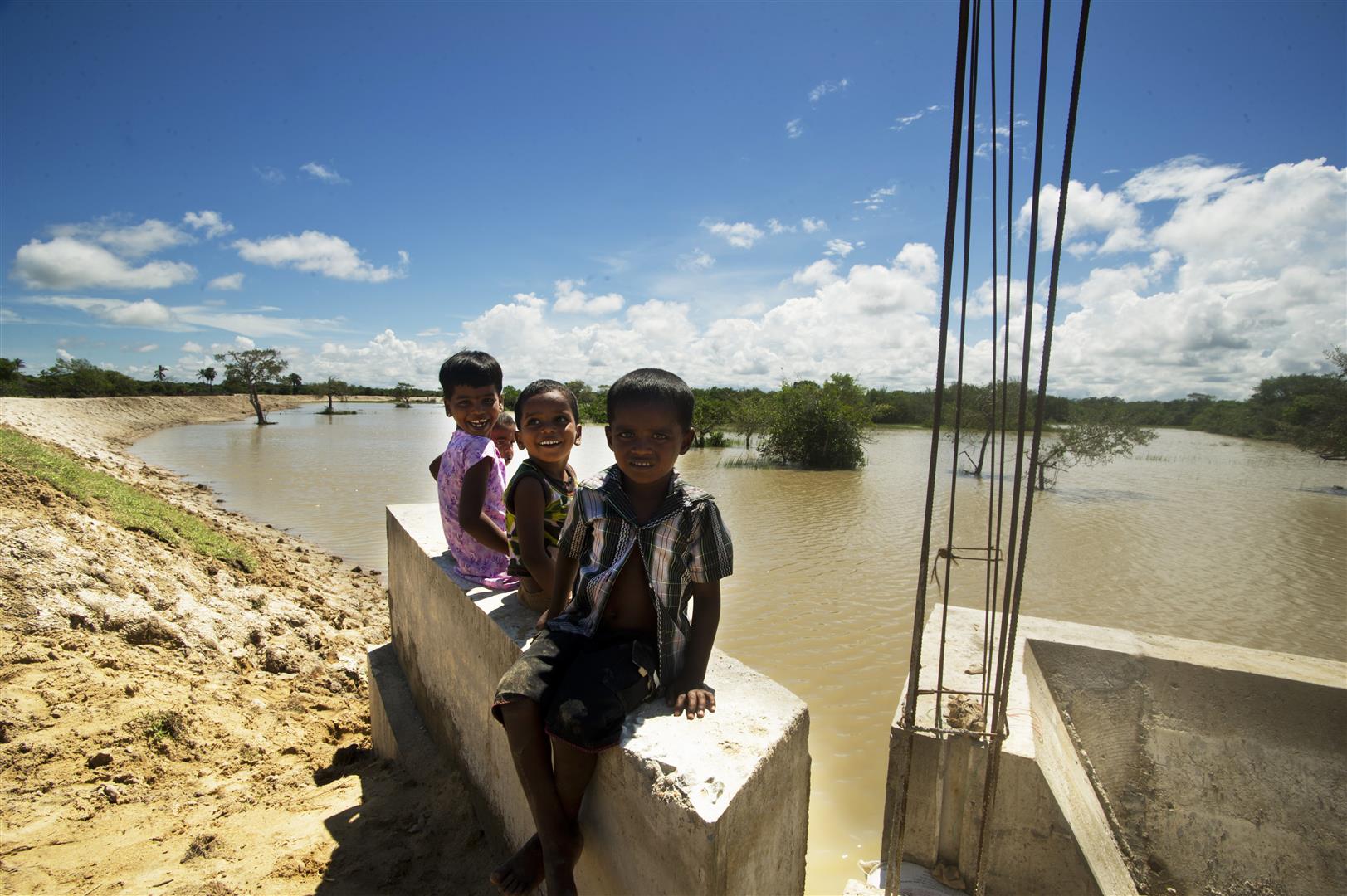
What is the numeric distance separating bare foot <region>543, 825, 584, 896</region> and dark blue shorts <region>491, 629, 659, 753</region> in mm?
259

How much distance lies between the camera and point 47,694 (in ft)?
10.0

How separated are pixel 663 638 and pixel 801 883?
0.78 meters

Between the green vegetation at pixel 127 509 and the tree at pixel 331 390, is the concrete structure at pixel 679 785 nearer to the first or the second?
the green vegetation at pixel 127 509

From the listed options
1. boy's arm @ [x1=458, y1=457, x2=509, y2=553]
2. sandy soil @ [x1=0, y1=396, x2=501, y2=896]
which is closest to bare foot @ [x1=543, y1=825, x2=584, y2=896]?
sandy soil @ [x1=0, y1=396, x2=501, y2=896]

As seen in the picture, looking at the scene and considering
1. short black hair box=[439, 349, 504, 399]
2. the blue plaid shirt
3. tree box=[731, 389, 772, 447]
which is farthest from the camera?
tree box=[731, 389, 772, 447]

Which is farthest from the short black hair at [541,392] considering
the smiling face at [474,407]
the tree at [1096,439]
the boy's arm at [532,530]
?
the tree at [1096,439]

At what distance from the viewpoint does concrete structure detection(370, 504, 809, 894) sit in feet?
4.04

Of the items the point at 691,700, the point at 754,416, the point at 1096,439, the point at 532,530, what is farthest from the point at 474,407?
the point at 754,416

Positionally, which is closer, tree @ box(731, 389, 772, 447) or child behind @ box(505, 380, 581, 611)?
child behind @ box(505, 380, 581, 611)

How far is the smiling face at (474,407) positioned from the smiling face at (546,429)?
0.60 m

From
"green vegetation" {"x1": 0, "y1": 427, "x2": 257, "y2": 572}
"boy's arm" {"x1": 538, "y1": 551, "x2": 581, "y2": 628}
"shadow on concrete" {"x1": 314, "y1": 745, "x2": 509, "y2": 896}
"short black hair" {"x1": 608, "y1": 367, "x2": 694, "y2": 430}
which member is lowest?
"shadow on concrete" {"x1": 314, "y1": 745, "x2": 509, "y2": 896}

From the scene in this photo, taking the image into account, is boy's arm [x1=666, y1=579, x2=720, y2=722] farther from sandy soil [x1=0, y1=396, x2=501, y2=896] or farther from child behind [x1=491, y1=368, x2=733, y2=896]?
sandy soil [x1=0, y1=396, x2=501, y2=896]

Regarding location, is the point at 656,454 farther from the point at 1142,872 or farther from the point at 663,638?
the point at 1142,872

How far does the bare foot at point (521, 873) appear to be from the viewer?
1497mm
